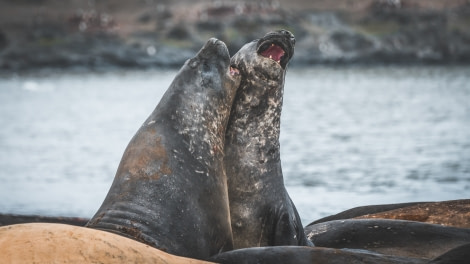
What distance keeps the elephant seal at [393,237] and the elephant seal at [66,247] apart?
2097 millimetres

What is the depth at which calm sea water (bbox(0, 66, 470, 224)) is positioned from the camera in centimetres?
1447

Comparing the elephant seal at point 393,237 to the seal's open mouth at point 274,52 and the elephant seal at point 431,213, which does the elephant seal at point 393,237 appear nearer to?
the elephant seal at point 431,213

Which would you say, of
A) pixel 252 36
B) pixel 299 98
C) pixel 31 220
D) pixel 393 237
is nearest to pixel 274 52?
pixel 393 237

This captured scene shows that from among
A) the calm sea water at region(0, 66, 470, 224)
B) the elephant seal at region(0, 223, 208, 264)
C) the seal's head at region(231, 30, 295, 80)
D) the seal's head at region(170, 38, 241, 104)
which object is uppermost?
the calm sea water at region(0, 66, 470, 224)

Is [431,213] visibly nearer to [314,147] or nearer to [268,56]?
[268,56]

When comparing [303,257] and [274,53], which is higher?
[274,53]

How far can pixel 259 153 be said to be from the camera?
247 inches

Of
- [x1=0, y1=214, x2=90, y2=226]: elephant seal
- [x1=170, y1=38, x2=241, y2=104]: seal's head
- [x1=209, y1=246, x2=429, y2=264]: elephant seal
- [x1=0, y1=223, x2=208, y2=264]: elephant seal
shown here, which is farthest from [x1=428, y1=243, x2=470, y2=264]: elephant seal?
[x1=0, y1=214, x2=90, y2=226]: elephant seal

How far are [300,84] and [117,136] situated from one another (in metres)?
53.9

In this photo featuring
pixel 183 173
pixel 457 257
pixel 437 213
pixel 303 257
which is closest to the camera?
pixel 457 257

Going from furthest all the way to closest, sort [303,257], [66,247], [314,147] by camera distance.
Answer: [314,147] < [303,257] < [66,247]

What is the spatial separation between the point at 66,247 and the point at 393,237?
106 inches

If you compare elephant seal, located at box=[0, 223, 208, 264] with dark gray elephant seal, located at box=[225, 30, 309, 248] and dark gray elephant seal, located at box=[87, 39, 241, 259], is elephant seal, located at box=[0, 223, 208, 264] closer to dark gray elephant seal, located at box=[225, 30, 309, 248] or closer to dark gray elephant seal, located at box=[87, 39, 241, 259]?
dark gray elephant seal, located at box=[87, 39, 241, 259]

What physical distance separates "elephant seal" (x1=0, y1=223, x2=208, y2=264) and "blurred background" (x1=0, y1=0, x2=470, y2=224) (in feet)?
23.6
